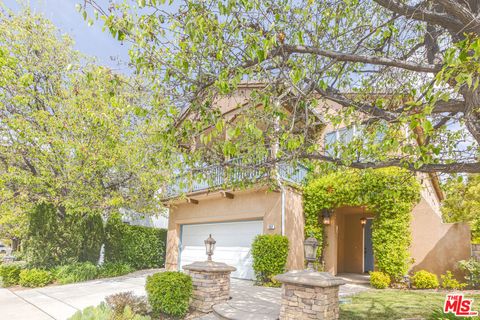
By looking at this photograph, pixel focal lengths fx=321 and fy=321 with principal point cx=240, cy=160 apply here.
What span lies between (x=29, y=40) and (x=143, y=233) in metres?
10.4

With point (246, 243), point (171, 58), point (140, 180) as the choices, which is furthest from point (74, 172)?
point (171, 58)

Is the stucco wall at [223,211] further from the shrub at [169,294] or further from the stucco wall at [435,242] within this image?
the stucco wall at [435,242]

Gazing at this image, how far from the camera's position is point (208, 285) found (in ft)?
26.6

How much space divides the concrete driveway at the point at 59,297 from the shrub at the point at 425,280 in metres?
9.12

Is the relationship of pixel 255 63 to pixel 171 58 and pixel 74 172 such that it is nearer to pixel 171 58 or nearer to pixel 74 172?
pixel 171 58

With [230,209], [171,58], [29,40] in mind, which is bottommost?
[230,209]

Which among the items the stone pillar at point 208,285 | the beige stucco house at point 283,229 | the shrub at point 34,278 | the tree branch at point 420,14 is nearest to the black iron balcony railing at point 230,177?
the beige stucco house at point 283,229

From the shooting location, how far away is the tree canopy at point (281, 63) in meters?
4.15

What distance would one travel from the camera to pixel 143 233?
17.4 metres

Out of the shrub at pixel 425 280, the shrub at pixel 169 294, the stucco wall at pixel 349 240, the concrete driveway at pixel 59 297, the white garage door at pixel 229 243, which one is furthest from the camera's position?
the stucco wall at pixel 349 240

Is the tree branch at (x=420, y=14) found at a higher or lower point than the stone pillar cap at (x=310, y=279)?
higher

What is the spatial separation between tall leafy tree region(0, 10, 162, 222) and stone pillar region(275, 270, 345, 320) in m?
8.09

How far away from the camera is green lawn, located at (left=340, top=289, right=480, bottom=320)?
700 centimetres

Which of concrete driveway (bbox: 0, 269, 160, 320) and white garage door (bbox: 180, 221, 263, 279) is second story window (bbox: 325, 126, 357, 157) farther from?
concrete driveway (bbox: 0, 269, 160, 320)
